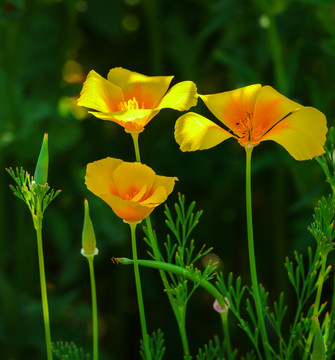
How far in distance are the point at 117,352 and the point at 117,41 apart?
62 centimetres

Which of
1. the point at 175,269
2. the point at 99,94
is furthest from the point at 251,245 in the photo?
the point at 99,94

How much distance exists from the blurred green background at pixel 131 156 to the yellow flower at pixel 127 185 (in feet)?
1.82

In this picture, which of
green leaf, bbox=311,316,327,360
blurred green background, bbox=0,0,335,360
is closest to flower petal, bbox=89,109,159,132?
green leaf, bbox=311,316,327,360

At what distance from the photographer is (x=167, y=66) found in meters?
1.49

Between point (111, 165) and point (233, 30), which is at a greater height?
point (233, 30)

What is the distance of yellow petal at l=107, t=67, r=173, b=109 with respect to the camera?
0.54 m

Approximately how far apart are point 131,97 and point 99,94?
40 mm

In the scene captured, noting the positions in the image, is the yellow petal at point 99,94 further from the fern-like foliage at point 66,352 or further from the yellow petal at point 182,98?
the fern-like foliage at point 66,352

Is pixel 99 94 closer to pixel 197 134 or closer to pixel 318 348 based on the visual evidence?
pixel 197 134

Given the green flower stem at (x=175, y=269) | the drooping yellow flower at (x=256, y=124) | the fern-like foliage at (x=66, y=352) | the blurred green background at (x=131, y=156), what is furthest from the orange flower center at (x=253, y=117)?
the blurred green background at (x=131, y=156)

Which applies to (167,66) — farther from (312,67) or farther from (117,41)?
(312,67)

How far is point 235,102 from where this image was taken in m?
0.51

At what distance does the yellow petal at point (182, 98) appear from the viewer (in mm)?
476

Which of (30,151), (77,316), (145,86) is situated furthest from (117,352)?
(145,86)
